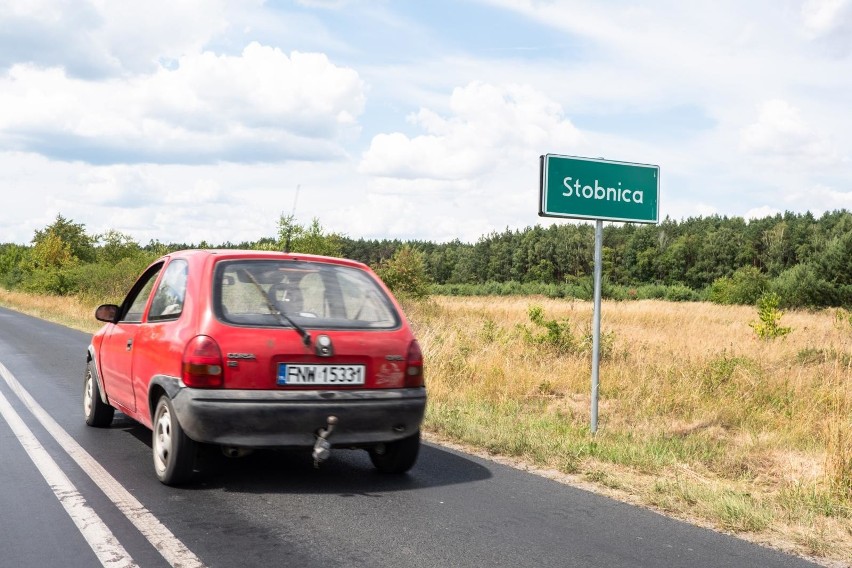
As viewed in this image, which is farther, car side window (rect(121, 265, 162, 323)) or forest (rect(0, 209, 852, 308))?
forest (rect(0, 209, 852, 308))

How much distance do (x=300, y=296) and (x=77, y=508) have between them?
6.45ft

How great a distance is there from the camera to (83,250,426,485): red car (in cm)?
519

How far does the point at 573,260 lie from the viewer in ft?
449

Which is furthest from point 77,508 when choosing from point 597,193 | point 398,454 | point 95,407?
point 597,193

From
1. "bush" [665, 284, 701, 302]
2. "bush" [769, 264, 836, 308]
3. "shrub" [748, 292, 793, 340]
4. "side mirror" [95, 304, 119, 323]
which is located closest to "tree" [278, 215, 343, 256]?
"shrub" [748, 292, 793, 340]

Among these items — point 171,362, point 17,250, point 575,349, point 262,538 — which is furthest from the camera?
point 17,250

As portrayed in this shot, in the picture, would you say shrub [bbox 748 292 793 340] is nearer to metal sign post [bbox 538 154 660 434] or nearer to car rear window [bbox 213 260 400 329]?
metal sign post [bbox 538 154 660 434]

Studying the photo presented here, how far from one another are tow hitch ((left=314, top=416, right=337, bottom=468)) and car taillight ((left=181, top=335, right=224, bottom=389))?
746 mm

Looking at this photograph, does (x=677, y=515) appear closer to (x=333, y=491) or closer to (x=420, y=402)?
(x=420, y=402)

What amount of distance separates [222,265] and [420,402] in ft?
5.70

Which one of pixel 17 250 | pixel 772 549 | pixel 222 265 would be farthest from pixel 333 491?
pixel 17 250

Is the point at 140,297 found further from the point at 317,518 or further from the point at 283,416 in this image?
the point at 317,518

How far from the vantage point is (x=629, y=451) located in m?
6.80

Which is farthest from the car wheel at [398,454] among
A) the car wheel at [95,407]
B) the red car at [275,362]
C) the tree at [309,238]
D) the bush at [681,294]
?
the bush at [681,294]
